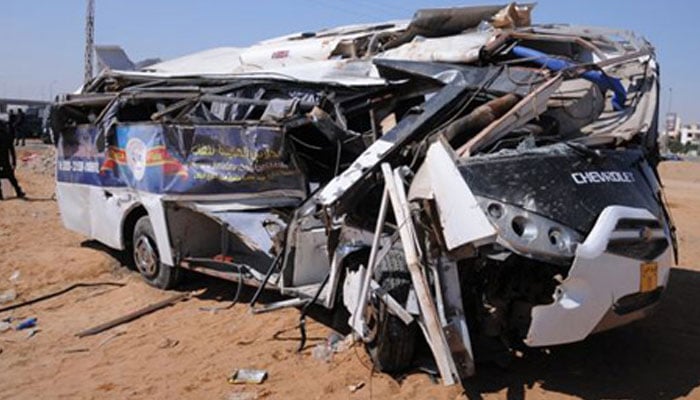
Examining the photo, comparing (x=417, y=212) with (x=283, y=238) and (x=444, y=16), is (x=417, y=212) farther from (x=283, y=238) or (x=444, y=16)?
(x=444, y=16)

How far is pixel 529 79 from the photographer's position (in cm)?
481

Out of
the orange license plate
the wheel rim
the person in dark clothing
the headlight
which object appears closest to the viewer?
the headlight

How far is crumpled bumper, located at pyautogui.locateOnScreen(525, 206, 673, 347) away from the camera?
380 cm

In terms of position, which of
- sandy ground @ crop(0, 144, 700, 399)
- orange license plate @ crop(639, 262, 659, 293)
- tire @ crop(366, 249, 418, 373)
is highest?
orange license plate @ crop(639, 262, 659, 293)

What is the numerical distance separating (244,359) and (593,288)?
2.65m

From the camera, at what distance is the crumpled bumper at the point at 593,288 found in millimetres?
3805

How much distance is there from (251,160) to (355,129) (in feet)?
3.35

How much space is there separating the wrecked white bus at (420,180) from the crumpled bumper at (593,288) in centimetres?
1

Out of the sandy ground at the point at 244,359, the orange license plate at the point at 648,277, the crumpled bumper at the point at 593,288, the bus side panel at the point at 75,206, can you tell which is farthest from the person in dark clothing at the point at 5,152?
the orange license plate at the point at 648,277

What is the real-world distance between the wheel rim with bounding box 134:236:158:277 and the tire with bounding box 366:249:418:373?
11.4 ft

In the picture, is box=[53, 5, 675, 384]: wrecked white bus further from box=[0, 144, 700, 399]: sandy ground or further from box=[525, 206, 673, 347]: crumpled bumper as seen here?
box=[0, 144, 700, 399]: sandy ground

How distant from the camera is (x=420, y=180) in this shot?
13.8 feet

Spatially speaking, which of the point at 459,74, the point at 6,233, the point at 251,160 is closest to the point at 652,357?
the point at 459,74

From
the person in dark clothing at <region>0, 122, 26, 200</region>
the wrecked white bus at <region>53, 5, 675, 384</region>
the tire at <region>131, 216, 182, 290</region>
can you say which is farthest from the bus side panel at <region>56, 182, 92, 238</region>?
the person in dark clothing at <region>0, 122, 26, 200</region>
